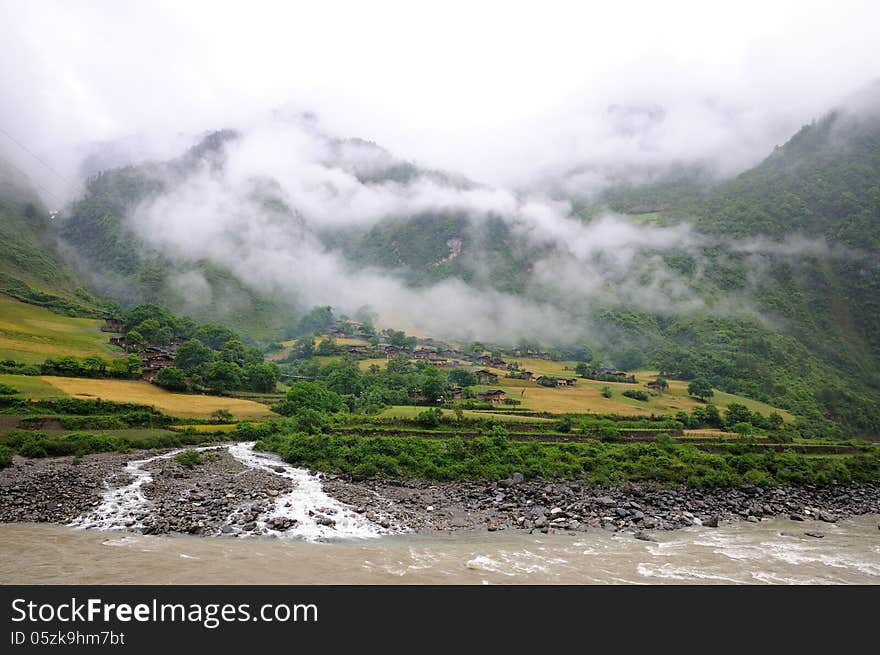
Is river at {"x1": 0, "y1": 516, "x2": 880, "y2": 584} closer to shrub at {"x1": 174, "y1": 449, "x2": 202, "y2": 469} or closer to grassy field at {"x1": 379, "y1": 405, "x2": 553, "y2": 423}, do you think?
shrub at {"x1": 174, "y1": 449, "x2": 202, "y2": 469}

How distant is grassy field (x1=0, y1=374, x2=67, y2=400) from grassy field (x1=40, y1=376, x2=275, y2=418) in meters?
1.00

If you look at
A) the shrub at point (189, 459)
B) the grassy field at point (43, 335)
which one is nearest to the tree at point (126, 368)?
the grassy field at point (43, 335)

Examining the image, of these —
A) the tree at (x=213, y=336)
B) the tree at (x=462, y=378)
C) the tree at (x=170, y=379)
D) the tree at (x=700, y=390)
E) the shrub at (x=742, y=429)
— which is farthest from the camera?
the tree at (x=213, y=336)

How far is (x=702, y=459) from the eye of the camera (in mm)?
53188

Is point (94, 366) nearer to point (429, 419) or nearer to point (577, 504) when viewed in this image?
point (429, 419)

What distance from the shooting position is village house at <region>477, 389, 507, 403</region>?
87188 millimetres

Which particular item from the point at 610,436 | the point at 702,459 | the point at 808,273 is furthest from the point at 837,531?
the point at 808,273

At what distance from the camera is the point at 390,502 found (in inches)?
1454

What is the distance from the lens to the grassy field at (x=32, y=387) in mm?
56906

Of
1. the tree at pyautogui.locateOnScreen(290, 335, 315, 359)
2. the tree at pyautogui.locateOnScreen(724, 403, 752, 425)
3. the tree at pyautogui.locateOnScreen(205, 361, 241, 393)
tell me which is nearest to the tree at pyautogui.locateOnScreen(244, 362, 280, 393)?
the tree at pyautogui.locateOnScreen(205, 361, 241, 393)

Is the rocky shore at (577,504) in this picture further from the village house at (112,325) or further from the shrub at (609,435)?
the village house at (112,325)

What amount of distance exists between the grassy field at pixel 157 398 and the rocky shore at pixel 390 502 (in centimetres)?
1950
